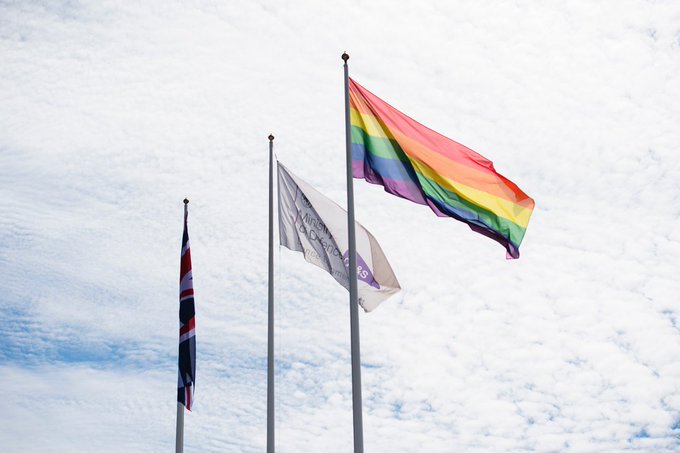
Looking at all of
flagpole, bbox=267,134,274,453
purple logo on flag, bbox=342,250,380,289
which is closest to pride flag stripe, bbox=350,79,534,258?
purple logo on flag, bbox=342,250,380,289

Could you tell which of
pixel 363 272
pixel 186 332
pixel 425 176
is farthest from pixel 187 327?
pixel 425 176

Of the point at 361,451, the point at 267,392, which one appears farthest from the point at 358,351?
the point at 267,392

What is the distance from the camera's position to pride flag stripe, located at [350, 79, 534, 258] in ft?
66.2

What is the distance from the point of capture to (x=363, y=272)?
20.6 meters

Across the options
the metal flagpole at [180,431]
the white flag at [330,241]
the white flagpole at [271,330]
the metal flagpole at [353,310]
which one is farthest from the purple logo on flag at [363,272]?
the metal flagpole at [180,431]

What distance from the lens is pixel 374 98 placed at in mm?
20625

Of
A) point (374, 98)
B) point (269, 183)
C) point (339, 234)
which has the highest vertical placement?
point (374, 98)

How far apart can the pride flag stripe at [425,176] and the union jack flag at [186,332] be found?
5.94 metres

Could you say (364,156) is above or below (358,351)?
above

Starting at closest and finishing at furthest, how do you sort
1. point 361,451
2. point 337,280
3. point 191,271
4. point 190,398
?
point 361,451
point 337,280
point 190,398
point 191,271

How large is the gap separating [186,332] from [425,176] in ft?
25.1

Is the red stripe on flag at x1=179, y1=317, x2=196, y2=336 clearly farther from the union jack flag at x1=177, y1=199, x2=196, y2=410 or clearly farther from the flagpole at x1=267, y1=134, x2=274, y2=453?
the flagpole at x1=267, y1=134, x2=274, y2=453

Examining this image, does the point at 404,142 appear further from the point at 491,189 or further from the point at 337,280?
the point at 337,280

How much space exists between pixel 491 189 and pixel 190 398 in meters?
9.32
